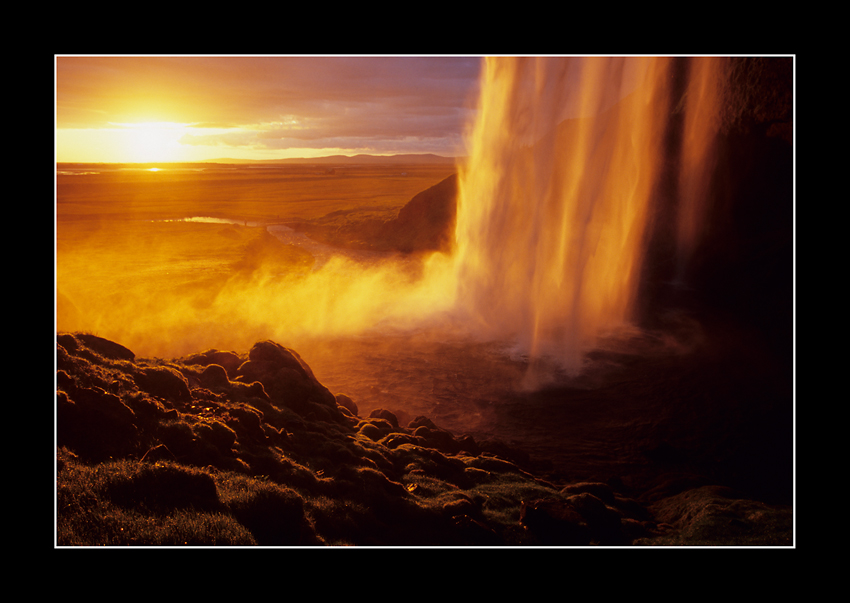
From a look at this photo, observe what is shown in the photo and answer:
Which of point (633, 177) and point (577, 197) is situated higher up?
point (633, 177)

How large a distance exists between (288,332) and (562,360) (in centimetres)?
794

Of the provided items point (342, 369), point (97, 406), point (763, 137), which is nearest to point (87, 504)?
point (97, 406)

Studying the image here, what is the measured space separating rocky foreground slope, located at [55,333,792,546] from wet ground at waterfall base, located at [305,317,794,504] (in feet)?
3.70

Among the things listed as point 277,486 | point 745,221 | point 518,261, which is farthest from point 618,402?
point 745,221

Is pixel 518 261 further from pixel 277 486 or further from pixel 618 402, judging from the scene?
pixel 277 486

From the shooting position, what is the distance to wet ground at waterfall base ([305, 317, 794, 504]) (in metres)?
9.40

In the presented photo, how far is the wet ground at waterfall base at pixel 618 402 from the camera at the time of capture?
940 cm

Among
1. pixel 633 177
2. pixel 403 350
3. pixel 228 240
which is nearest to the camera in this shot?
pixel 403 350

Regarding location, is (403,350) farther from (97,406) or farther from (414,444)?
(97,406)

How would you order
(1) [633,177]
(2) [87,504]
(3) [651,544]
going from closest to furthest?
(2) [87,504] → (3) [651,544] → (1) [633,177]

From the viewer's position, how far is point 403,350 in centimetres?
1355

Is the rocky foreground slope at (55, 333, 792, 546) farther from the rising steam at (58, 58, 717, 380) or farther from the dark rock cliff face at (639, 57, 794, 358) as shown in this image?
the dark rock cliff face at (639, 57, 794, 358)

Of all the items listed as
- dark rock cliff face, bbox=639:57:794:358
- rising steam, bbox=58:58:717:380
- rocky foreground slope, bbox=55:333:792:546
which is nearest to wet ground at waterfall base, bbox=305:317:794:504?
rocky foreground slope, bbox=55:333:792:546

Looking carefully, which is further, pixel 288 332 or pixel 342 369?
pixel 288 332
